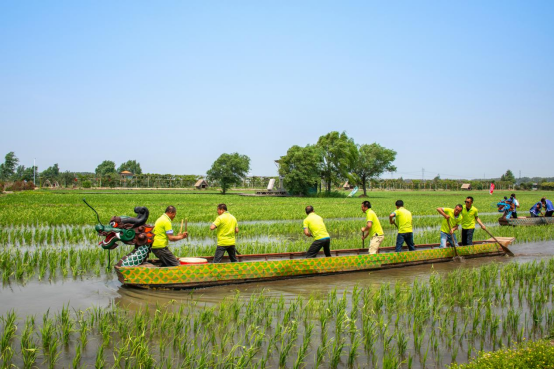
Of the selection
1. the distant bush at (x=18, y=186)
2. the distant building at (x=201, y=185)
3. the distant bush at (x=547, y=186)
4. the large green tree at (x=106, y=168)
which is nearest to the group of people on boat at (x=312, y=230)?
the distant bush at (x=18, y=186)

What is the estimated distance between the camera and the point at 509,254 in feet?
41.7

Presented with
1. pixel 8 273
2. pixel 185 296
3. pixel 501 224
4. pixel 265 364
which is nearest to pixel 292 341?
pixel 265 364

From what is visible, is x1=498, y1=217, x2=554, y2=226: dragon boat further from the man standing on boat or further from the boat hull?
the boat hull

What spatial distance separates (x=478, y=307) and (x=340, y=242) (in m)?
7.20

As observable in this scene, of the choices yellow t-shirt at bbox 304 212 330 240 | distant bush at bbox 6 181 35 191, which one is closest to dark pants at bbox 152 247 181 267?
yellow t-shirt at bbox 304 212 330 240

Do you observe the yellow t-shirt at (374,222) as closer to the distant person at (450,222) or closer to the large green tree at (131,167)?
the distant person at (450,222)

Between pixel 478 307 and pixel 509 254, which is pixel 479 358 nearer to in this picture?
pixel 478 307

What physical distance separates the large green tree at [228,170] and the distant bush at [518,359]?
186 ft

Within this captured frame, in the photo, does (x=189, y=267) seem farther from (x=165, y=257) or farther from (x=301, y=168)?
(x=301, y=168)

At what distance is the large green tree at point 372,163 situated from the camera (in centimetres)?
5956

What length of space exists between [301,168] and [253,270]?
4594 centimetres

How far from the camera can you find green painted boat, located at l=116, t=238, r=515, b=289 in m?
8.12

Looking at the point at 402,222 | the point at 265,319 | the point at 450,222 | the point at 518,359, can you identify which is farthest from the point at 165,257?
the point at 450,222

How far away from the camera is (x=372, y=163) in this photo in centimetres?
5959
